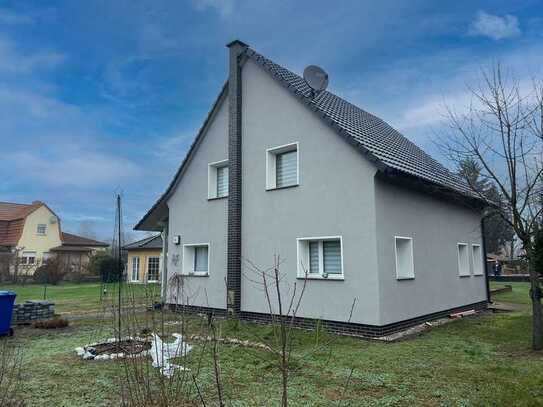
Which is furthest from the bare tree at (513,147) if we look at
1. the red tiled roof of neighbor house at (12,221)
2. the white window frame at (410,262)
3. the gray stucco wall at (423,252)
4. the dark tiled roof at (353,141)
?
the red tiled roof of neighbor house at (12,221)

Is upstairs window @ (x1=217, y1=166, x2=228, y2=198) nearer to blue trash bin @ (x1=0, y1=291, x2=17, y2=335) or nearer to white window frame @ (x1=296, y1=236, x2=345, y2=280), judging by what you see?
white window frame @ (x1=296, y1=236, x2=345, y2=280)

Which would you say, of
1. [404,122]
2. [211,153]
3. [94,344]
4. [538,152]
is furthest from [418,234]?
[404,122]

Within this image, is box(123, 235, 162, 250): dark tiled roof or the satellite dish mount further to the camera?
box(123, 235, 162, 250): dark tiled roof

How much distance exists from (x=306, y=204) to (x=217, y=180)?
14.5ft

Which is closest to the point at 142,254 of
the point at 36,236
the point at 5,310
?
the point at 36,236

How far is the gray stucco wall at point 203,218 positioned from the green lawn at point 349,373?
11.4 ft

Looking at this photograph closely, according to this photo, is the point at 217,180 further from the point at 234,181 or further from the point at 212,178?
the point at 234,181

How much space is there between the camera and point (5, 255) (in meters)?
29.9

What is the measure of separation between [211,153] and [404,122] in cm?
1130

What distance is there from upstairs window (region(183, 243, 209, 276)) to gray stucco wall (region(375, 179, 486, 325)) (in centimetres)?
640

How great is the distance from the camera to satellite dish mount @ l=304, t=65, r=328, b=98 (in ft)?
38.3

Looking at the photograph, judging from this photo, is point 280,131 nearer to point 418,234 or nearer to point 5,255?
point 418,234

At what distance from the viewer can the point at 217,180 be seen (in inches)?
534

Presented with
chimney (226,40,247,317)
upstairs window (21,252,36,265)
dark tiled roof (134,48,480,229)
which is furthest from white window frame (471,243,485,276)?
upstairs window (21,252,36,265)
